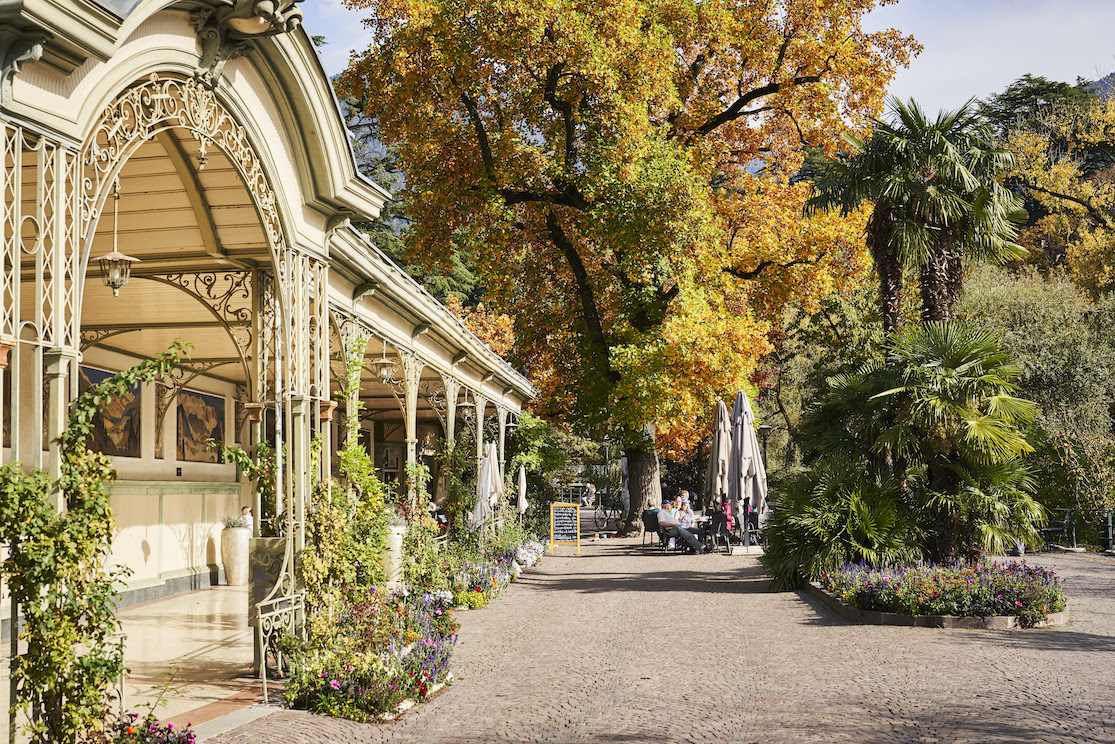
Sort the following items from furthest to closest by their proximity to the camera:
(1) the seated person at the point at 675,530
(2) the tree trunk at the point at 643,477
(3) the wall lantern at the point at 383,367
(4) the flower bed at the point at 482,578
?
(2) the tree trunk at the point at 643,477 → (1) the seated person at the point at 675,530 → (3) the wall lantern at the point at 383,367 → (4) the flower bed at the point at 482,578

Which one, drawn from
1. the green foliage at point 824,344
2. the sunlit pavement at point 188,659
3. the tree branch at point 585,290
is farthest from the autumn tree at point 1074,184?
the sunlit pavement at point 188,659

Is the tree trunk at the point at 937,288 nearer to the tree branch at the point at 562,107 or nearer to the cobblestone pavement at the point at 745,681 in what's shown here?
the cobblestone pavement at the point at 745,681

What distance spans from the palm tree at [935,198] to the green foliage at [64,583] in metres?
12.2

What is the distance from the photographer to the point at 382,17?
23.5 metres

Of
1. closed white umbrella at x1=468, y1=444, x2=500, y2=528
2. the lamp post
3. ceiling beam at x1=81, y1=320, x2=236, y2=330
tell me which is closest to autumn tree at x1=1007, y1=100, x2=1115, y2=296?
the lamp post

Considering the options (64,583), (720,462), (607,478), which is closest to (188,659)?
(64,583)

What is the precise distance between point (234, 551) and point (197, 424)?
2.45 m

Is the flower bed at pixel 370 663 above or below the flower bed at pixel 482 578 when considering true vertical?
above

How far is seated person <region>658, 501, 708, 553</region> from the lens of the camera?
2161 centimetres

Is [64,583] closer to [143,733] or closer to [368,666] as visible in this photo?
[143,733]

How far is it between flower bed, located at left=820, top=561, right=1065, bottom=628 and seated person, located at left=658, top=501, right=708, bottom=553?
977 cm

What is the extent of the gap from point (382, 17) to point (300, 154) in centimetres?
1677

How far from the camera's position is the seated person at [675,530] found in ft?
70.9

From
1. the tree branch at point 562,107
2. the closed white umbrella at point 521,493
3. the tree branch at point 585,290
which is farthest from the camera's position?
the tree branch at point 585,290
